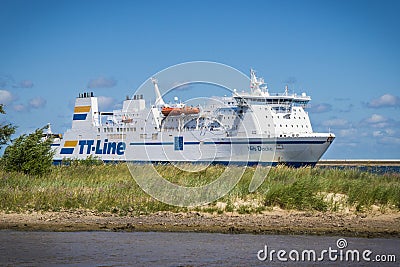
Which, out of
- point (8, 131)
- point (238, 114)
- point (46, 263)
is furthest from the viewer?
point (238, 114)

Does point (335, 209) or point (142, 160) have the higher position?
point (142, 160)

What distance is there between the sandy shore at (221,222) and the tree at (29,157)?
855 centimetres

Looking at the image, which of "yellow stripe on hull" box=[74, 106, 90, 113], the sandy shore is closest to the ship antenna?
"yellow stripe on hull" box=[74, 106, 90, 113]

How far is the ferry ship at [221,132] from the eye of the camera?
50.1 m

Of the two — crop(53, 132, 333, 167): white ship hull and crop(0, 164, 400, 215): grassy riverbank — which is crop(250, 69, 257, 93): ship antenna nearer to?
crop(53, 132, 333, 167): white ship hull

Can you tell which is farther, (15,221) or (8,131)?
(8,131)

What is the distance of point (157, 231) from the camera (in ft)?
51.3

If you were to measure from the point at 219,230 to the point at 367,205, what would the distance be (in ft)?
18.8

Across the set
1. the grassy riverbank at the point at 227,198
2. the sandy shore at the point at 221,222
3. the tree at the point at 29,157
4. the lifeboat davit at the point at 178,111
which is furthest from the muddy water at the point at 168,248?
the lifeboat davit at the point at 178,111

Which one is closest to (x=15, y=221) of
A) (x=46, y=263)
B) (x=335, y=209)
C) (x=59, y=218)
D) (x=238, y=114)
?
(x=59, y=218)

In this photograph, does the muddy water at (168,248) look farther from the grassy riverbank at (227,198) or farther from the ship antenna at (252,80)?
the ship antenna at (252,80)

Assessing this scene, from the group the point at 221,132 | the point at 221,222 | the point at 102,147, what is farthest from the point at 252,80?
the point at 221,222

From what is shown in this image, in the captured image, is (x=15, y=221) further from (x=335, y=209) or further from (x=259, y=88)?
(x=259, y=88)

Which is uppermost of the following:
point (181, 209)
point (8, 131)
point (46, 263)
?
point (8, 131)
